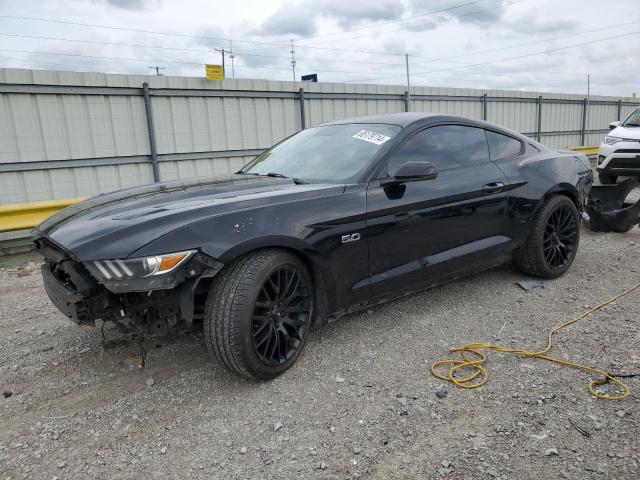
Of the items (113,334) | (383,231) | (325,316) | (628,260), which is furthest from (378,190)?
(628,260)

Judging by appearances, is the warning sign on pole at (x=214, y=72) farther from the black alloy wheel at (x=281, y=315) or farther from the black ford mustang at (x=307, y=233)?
the black alloy wheel at (x=281, y=315)

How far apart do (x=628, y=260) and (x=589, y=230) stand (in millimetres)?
1468

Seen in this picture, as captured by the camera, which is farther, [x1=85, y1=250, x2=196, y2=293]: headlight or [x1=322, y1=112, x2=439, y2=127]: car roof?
[x1=322, y1=112, x2=439, y2=127]: car roof

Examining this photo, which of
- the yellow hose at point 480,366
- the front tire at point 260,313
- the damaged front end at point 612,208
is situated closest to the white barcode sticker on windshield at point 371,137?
the front tire at point 260,313

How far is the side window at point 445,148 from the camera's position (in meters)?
3.60

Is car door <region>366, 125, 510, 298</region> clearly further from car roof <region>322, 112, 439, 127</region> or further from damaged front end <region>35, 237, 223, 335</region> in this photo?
damaged front end <region>35, 237, 223, 335</region>

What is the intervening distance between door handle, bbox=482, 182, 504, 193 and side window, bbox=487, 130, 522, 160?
0.89 ft

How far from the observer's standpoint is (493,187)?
13.2 ft

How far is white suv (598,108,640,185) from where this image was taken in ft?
29.8

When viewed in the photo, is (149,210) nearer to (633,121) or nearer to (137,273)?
(137,273)

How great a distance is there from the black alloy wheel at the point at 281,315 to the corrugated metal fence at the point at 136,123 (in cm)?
616

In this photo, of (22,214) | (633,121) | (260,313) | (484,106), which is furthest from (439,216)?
(484,106)

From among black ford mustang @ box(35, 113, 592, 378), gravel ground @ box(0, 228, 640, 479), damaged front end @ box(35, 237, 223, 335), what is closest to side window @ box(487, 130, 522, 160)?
black ford mustang @ box(35, 113, 592, 378)

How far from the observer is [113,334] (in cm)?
365
